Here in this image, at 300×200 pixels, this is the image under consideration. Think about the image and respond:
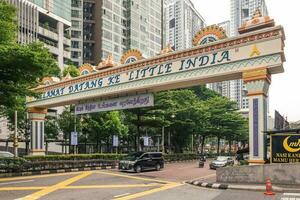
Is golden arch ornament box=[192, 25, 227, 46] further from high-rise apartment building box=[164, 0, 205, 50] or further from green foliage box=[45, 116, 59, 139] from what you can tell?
high-rise apartment building box=[164, 0, 205, 50]

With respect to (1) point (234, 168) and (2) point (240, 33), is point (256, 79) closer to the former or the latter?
(2) point (240, 33)

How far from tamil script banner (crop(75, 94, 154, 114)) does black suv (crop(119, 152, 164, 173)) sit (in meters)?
4.37

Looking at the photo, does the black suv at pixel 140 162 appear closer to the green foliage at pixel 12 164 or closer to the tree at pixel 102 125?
the green foliage at pixel 12 164

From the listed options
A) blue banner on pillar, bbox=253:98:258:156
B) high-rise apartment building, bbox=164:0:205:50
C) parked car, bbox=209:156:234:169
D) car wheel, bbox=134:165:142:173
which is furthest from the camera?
high-rise apartment building, bbox=164:0:205:50

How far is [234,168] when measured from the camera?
20078 millimetres

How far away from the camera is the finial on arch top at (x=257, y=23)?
2025 centimetres

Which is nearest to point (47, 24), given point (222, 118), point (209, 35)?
point (222, 118)

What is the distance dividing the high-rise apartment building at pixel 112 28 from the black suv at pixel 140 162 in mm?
63365

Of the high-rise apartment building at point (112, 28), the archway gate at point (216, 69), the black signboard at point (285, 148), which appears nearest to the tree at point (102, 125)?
the archway gate at point (216, 69)

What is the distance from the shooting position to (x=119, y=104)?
95.3 ft

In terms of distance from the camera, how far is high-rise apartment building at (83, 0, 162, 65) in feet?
312

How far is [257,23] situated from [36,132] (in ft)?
79.7

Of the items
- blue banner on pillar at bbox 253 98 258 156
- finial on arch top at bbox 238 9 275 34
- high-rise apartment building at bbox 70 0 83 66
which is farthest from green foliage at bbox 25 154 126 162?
high-rise apartment building at bbox 70 0 83 66

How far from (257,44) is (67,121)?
31.0 metres
